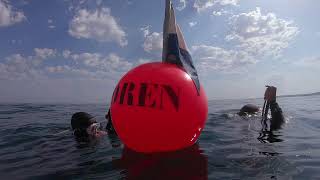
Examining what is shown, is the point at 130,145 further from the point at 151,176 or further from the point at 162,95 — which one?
the point at 162,95

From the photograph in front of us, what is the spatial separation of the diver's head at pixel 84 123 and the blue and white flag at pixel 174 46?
4.31 metres

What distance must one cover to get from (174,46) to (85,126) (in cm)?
497

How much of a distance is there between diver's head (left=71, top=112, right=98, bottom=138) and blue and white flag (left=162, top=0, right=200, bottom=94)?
170 inches

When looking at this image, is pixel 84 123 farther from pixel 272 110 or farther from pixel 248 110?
pixel 248 110

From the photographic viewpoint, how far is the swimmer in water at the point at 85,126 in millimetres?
10547

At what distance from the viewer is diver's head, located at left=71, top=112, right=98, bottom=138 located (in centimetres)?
1052

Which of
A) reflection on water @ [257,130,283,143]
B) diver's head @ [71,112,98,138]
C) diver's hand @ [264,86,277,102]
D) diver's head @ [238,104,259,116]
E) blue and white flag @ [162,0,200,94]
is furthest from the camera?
diver's head @ [238,104,259,116]

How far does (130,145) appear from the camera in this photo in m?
6.64

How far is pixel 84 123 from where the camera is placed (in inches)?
419

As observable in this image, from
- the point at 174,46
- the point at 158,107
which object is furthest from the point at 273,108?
the point at 158,107

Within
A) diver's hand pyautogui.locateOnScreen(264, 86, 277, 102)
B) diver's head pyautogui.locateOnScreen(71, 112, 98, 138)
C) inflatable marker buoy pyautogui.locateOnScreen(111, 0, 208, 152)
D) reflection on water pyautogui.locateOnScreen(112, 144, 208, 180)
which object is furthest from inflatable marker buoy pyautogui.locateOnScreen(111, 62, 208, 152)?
diver's hand pyautogui.locateOnScreen(264, 86, 277, 102)

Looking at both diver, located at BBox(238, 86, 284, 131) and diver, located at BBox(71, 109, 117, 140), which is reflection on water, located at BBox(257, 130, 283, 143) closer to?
diver, located at BBox(238, 86, 284, 131)

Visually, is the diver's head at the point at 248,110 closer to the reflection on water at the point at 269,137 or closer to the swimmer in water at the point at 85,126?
the reflection on water at the point at 269,137

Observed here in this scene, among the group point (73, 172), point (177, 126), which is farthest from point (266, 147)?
point (73, 172)
